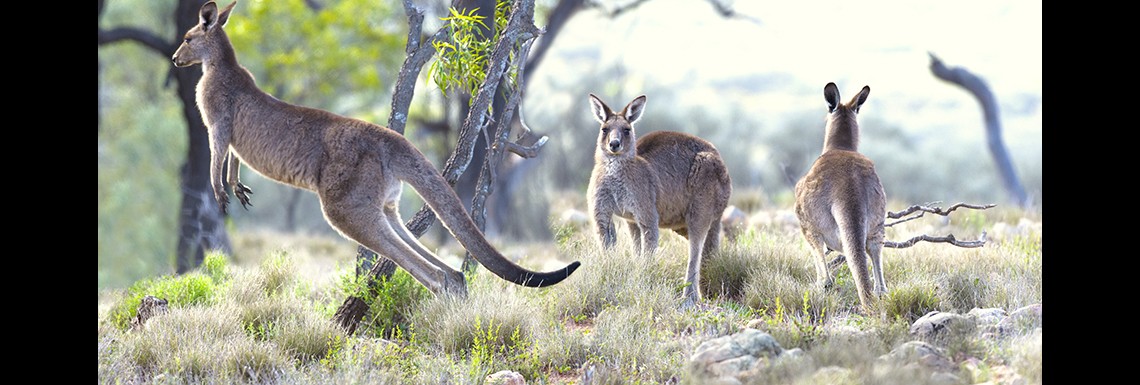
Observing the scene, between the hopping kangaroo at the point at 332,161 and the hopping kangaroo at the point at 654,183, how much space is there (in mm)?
1587

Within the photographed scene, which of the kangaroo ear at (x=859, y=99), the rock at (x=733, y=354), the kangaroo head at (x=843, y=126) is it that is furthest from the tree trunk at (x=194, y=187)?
the rock at (x=733, y=354)

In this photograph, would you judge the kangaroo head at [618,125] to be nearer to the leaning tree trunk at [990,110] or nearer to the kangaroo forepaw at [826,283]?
the kangaroo forepaw at [826,283]

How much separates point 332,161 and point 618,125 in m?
2.26

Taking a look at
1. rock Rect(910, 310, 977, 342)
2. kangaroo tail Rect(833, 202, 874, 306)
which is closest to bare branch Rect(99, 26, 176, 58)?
kangaroo tail Rect(833, 202, 874, 306)

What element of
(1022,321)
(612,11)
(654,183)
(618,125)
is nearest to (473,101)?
(618,125)

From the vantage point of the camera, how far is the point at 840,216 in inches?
287

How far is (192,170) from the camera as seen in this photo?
16500mm

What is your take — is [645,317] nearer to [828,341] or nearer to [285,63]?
[828,341]

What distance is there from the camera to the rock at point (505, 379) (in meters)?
6.54

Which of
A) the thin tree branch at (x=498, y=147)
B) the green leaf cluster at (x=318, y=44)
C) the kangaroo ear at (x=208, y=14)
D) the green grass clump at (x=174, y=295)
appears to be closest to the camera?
the kangaroo ear at (x=208, y=14)

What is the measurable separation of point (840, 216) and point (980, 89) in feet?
52.5

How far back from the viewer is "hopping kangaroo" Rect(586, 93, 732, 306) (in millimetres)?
8000

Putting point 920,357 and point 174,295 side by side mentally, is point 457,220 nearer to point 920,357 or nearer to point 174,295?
point 920,357

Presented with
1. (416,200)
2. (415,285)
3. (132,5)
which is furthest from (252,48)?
(415,285)
